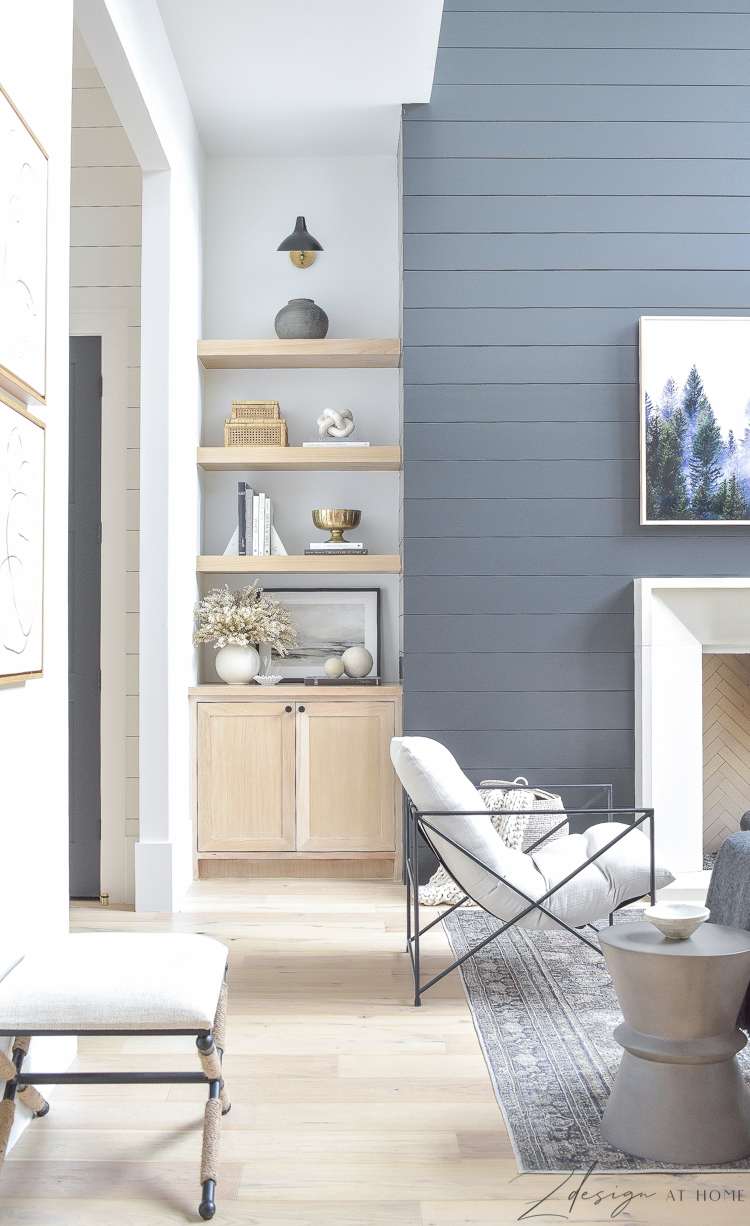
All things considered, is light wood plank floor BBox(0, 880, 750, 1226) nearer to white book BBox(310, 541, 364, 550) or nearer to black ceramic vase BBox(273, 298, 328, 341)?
white book BBox(310, 541, 364, 550)

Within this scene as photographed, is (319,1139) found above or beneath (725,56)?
beneath

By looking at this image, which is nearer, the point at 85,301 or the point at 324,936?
the point at 324,936

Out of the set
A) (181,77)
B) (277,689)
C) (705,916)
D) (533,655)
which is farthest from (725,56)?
(705,916)

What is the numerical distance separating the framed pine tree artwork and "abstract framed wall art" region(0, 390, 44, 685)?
2.75 m

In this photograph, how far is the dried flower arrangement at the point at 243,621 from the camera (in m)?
4.19

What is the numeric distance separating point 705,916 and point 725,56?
3880 millimetres

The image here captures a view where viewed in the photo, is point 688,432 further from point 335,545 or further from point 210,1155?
point 210,1155

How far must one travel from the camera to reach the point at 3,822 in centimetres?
195

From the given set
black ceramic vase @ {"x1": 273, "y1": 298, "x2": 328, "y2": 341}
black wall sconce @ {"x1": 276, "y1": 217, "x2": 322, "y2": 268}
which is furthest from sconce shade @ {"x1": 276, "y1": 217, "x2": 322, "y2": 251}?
black ceramic vase @ {"x1": 273, "y1": 298, "x2": 328, "y2": 341}

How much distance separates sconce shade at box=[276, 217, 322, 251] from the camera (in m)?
4.39

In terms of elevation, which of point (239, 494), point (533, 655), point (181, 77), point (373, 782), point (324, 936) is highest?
point (181, 77)

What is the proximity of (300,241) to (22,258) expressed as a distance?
2638mm

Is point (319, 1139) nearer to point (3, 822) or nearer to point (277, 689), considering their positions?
point (3, 822)

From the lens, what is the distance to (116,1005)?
1734mm
